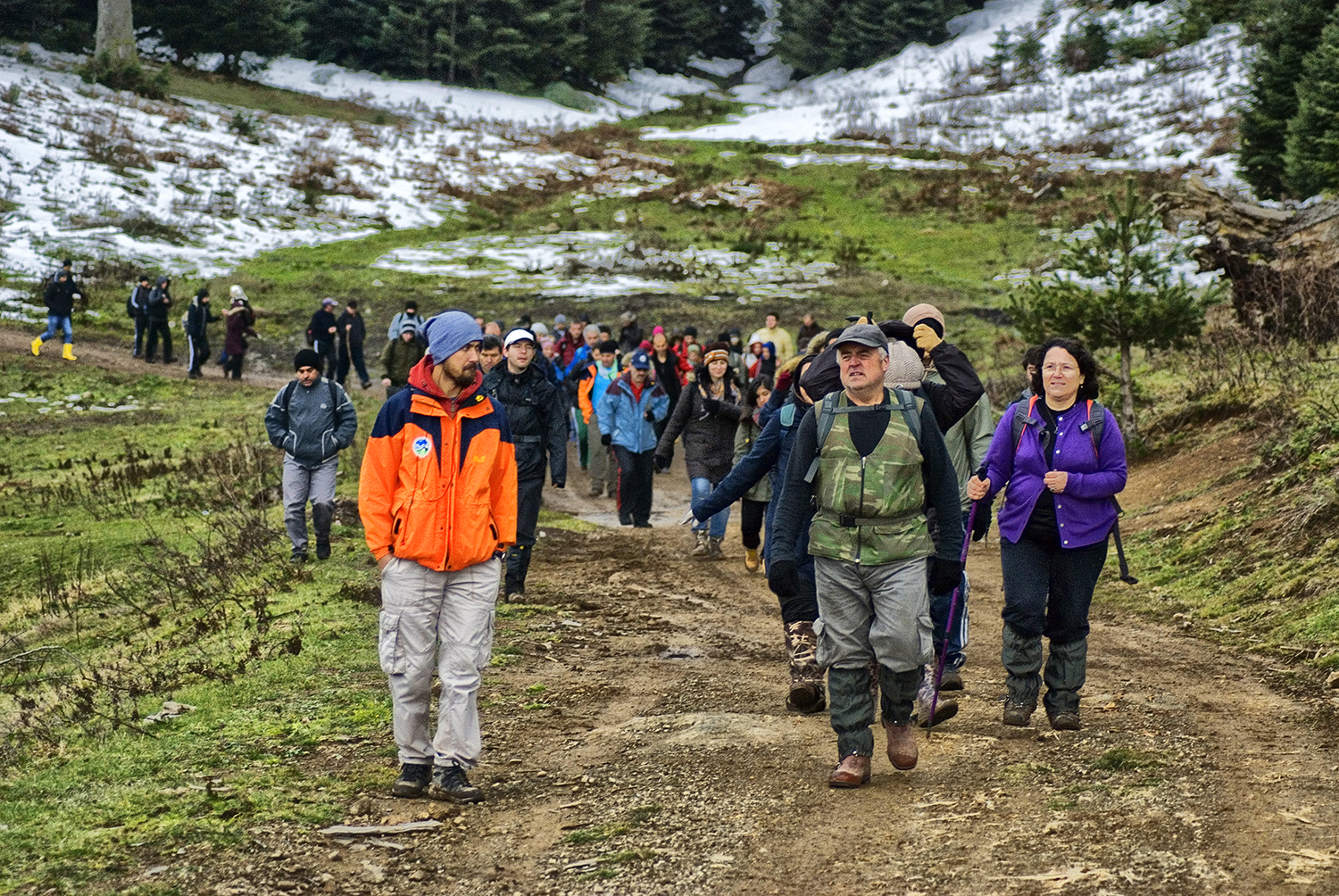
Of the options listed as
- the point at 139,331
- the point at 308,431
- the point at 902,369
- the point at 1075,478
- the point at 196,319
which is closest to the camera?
the point at 902,369

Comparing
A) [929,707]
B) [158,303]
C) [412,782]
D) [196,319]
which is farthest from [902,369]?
[158,303]

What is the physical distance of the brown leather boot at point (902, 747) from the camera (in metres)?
5.76

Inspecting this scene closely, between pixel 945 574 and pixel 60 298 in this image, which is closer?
pixel 945 574

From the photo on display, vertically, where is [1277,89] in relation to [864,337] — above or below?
above

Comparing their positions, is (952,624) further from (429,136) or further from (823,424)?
(429,136)

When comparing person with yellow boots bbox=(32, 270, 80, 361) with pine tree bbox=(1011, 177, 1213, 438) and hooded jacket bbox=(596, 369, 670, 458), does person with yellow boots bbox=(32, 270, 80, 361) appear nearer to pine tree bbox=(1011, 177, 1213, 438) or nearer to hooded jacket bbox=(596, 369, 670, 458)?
hooded jacket bbox=(596, 369, 670, 458)

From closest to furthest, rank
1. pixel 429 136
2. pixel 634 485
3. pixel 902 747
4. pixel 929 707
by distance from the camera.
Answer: pixel 902 747
pixel 929 707
pixel 634 485
pixel 429 136

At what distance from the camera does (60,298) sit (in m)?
24.2

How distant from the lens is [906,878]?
4.59m

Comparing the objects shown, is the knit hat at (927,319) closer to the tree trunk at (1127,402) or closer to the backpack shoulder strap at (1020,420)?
the backpack shoulder strap at (1020,420)

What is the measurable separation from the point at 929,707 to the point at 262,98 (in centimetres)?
5679

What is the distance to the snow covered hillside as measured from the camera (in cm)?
3588

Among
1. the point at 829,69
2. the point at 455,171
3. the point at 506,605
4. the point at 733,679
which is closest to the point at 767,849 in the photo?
the point at 733,679

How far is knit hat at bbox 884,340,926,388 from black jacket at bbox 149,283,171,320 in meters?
21.8
